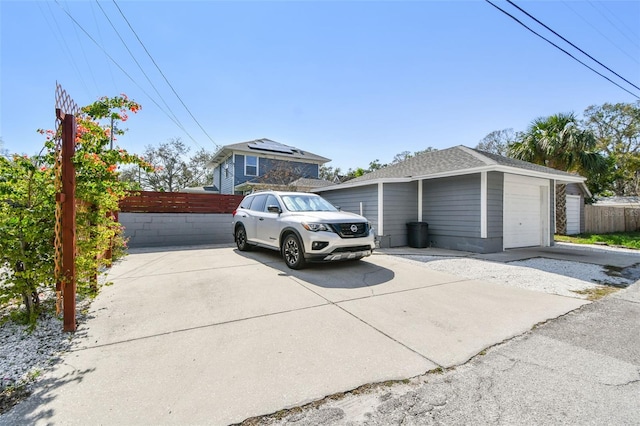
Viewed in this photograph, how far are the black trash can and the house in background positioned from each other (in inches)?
311

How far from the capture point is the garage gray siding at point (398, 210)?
999cm

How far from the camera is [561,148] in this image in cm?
1380

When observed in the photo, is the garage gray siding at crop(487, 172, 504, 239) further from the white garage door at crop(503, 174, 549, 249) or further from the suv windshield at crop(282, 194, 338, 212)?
the suv windshield at crop(282, 194, 338, 212)

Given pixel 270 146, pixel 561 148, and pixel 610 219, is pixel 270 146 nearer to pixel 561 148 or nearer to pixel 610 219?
pixel 561 148

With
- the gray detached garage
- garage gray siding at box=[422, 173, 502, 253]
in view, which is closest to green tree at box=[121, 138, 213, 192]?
the gray detached garage

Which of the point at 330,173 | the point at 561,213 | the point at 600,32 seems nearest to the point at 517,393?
the point at 600,32

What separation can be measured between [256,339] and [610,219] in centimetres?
2364

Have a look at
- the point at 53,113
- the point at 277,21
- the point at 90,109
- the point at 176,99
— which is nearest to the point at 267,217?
the point at 90,109

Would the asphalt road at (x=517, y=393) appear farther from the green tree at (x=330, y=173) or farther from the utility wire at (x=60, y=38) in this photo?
the green tree at (x=330, y=173)

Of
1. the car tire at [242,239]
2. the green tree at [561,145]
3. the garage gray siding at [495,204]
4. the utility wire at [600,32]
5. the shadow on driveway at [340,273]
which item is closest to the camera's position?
the shadow on driveway at [340,273]

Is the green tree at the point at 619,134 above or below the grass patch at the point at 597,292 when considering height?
above

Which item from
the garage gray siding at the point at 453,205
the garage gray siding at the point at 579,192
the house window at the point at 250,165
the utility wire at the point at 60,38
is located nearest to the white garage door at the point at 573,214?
the garage gray siding at the point at 579,192

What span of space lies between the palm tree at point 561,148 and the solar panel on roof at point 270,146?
14.7 metres

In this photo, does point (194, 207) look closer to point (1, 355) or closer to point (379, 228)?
point (379, 228)
